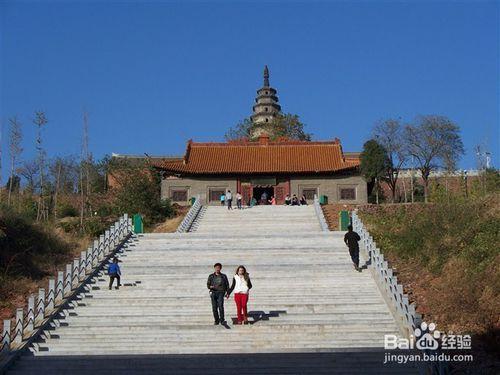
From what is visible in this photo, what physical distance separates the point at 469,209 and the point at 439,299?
217 inches

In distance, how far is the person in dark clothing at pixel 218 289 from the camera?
12547 millimetres

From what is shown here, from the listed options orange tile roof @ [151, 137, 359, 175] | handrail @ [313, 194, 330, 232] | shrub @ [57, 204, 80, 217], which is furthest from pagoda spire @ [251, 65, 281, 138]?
handrail @ [313, 194, 330, 232]

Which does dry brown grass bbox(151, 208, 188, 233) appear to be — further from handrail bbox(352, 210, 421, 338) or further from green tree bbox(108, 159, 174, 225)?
handrail bbox(352, 210, 421, 338)

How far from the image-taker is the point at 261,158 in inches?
1617

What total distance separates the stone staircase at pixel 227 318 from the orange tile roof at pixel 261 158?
62.4 ft

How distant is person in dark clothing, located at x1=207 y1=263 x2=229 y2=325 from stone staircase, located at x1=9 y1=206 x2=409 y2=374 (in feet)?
0.86

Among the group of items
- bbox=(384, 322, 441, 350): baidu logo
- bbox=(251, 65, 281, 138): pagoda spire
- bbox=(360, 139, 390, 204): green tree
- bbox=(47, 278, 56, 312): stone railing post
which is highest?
bbox=(251, 65, 281, 138): pagoda spire

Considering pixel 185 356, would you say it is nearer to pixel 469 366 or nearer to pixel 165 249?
pixel 469 366

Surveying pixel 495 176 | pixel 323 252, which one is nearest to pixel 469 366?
pixel 323 252

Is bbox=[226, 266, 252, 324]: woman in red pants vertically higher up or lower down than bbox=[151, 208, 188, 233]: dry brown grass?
lower down

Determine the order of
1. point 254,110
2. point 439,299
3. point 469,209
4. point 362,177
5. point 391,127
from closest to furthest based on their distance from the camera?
point 439,299, point 469,209, point 362,177, point 391,127, point 254,110

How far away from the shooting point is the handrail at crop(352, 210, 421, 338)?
479 inches

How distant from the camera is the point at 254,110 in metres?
78.4

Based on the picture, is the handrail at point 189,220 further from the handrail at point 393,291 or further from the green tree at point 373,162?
the green tree at point 373,162
